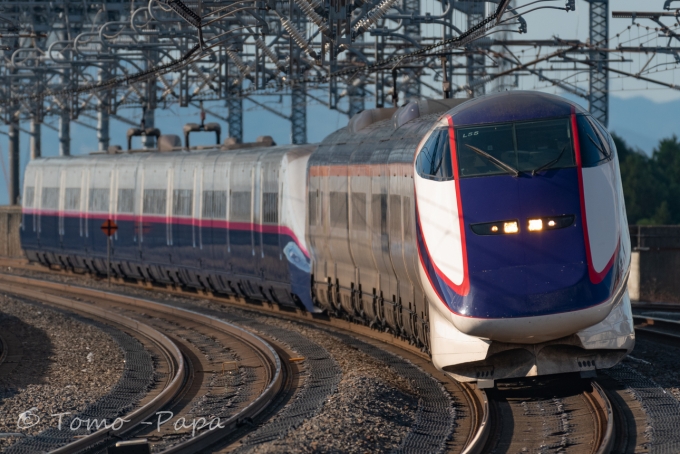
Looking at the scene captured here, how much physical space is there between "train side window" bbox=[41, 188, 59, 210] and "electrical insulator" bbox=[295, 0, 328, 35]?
1873cm

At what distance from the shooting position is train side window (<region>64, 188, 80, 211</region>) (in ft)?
124

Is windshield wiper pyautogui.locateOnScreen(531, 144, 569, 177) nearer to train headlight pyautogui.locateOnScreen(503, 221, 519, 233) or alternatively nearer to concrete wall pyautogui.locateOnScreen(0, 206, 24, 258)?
train headlight pyautogui.locateOnScreen(503, 221, 519, 233)

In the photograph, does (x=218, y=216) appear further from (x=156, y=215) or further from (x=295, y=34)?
(x=295, y=34)

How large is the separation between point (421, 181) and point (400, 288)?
3.26 m

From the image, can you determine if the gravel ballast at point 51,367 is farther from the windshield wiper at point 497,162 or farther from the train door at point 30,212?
the train door at point 30,212

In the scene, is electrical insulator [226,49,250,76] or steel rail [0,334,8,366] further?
electrical insulator [226,49,250,76]

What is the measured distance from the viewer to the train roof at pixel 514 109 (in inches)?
564

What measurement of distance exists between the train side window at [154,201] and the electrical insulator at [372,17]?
10141mm

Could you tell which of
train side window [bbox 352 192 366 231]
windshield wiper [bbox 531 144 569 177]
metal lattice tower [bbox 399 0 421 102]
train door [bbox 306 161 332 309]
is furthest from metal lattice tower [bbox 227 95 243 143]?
windshield wiper [bbox 531 144 569 177]

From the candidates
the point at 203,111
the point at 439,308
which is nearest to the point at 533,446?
the point at 439,308

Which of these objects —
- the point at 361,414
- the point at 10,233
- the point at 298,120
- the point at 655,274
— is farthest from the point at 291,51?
the point at 298,120

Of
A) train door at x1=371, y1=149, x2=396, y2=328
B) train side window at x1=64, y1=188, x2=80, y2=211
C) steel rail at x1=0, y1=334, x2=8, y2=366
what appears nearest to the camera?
train door at x1=371, y1=149, x2=396, y2=328

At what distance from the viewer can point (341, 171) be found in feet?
68.2

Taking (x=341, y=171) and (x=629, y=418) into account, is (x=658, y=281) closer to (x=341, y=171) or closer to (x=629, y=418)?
(x=341, y=171)
